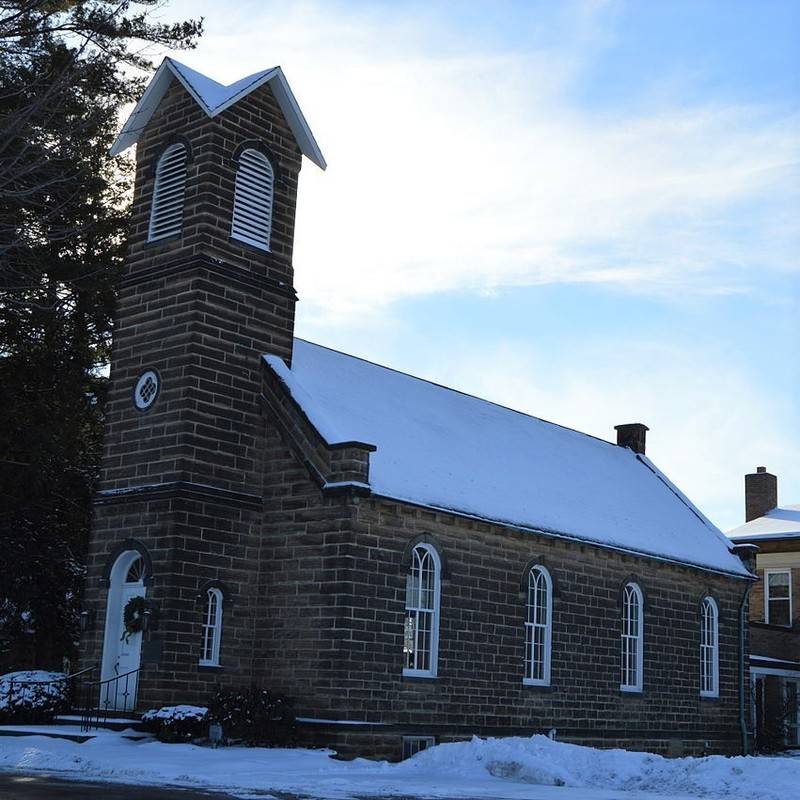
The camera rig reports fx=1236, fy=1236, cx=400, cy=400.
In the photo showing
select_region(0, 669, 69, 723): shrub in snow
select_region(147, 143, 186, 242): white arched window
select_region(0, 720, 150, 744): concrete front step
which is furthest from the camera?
select_region(147, 143, 186, 242): white arched window

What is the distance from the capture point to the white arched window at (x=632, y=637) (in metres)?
31.2

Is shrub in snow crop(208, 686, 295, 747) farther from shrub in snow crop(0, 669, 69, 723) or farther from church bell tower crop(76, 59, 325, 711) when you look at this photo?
shrub in snow crop(0, 669, 69, 723)

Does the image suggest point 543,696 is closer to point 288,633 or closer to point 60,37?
point 288,633

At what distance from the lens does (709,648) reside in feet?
114

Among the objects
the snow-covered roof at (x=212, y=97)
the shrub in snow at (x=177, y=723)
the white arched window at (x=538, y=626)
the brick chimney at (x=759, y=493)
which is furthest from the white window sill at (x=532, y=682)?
the brick chimney at (x=759, y=493)

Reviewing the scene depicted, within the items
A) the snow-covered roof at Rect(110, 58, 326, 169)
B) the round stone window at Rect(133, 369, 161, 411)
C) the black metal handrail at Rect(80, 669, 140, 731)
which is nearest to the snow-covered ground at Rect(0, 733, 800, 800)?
the black metal handrail at Rect(80, 669, 140, 731)

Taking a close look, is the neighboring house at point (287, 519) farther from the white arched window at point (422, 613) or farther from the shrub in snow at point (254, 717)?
the shrub in snow at point (254, 717)

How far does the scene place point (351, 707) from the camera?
23.2m

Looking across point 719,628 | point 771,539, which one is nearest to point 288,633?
point 719,628

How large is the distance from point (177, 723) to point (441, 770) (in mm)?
4861

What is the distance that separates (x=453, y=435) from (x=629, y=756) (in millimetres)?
10773

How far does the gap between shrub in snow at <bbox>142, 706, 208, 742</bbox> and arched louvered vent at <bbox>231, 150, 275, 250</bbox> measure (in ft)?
32.6

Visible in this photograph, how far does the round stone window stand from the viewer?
2544cm

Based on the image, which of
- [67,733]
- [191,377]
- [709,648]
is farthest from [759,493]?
[67,733]
